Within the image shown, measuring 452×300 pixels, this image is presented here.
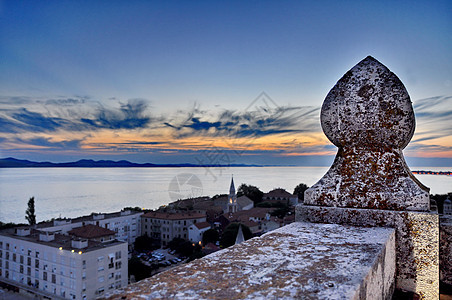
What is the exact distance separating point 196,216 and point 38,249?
98.6 ft

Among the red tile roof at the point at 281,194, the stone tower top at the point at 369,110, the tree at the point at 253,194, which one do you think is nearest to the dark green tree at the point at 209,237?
the red tile roof at the point at 281,194

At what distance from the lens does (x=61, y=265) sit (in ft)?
90.2

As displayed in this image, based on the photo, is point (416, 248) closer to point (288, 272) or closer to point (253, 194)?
point (288, 272)

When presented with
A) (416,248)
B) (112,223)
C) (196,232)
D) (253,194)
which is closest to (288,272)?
(416,248)

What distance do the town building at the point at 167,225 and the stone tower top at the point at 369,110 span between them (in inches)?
2075

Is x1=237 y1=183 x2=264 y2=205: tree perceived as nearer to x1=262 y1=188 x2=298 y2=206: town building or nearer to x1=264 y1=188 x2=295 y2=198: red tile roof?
x1=262 y1=188 x2=298 y2=206: town building

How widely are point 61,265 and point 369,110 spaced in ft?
104

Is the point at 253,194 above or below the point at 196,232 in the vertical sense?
above

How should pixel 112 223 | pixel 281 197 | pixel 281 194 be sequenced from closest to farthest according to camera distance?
pixel 112 223 < pixel 281 197 < pixel 281 194

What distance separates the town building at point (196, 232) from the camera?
162 feet

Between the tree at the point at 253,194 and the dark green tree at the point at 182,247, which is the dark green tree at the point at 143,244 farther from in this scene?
the tree at the point at 253,194

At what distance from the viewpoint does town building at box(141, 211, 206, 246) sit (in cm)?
5431

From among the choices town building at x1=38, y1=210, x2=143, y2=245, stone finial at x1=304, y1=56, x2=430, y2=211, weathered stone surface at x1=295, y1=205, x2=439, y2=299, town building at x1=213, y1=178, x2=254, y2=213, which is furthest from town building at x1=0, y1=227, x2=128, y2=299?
town building at x1=213, y1=178, x2=254, y2=213

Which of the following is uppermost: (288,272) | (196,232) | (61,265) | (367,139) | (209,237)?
(367,139)
